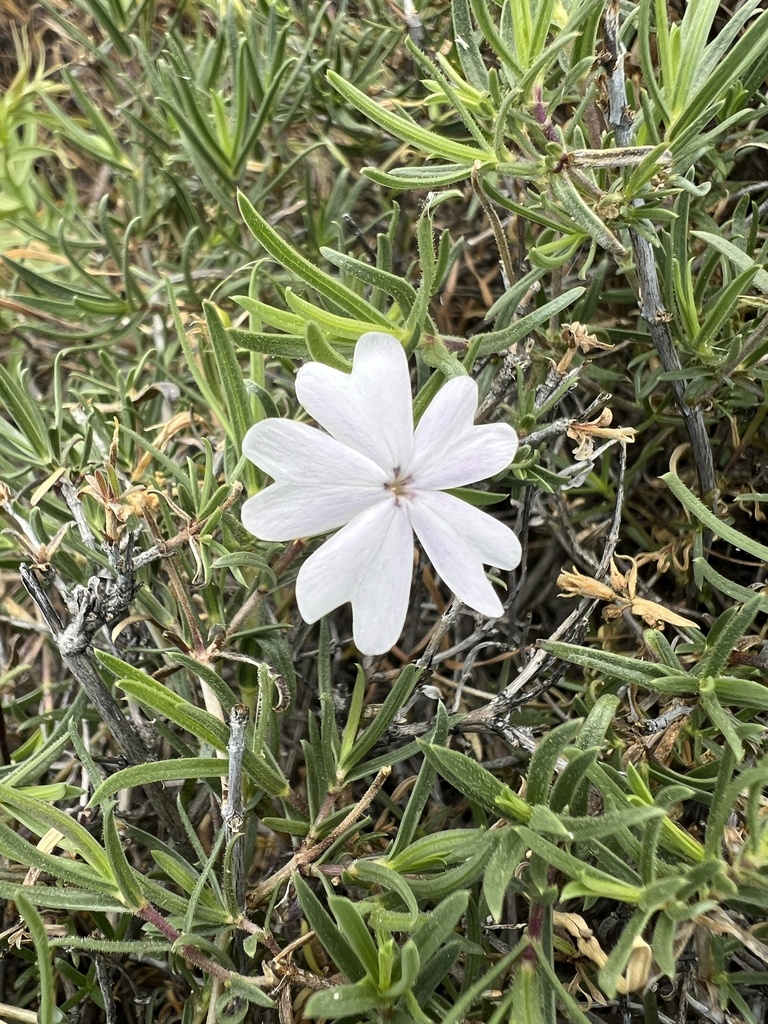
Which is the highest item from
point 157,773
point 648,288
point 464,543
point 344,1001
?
point 648,288

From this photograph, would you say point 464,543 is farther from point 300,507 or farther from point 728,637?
point 728,637

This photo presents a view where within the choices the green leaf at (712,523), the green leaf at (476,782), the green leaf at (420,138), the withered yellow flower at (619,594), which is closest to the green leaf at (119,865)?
the green leaf at (476,782)

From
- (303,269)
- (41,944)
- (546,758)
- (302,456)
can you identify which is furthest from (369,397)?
(41,944)

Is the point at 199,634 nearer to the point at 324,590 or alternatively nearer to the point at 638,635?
the point at 324,590

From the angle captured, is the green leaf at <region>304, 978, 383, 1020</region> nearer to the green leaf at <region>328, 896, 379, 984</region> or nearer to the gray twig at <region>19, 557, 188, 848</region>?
the green leaf at <region>328, 896, 379, 984</region>

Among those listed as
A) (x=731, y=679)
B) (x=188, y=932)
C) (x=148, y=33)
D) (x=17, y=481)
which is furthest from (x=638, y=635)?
(x=148, y=33)

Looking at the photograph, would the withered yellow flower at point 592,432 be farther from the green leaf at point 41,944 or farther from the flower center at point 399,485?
the green leaf at point 41,944
